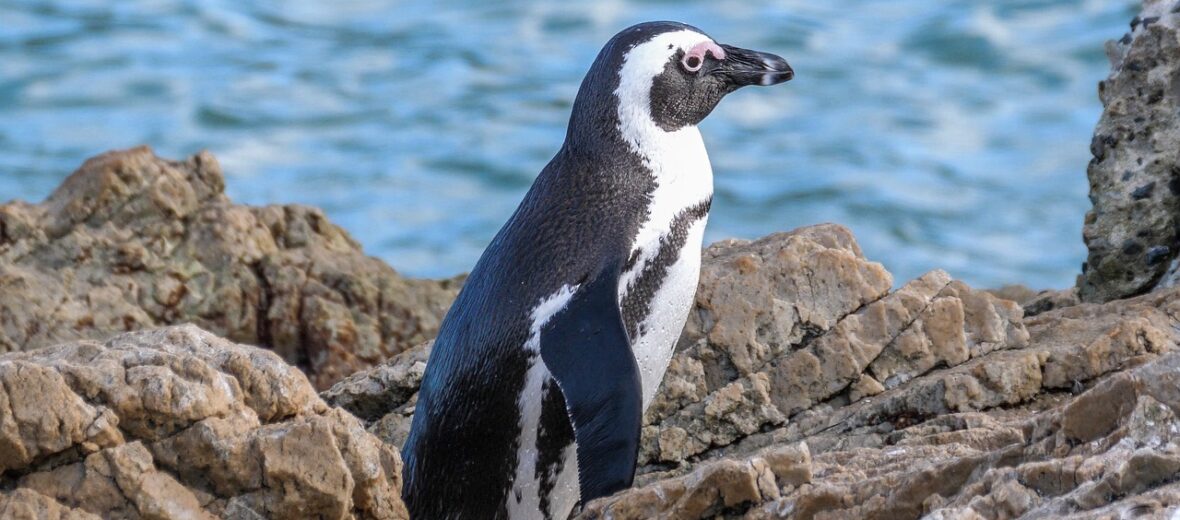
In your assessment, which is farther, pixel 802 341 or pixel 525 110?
pixel 525 110

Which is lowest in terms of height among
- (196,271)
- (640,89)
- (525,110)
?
(196,271)

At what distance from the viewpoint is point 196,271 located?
621 centimetres


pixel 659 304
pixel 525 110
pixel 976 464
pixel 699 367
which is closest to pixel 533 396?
pixel 659 304

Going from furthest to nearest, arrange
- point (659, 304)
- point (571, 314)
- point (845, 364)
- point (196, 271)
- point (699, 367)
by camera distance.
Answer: point (196, 271) < point (699, 367) < point (845, 364) < point (659, 304) < point (571, 314)

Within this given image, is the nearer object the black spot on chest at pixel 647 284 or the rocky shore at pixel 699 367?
the rocky shore at pixel 699 367

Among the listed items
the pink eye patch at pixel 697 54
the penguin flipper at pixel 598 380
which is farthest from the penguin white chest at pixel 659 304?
the pink eye patch at pixel 697 54

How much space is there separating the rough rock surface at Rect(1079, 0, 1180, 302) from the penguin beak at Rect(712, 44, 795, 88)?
95 centimetres

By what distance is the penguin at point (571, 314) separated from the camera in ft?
13.9

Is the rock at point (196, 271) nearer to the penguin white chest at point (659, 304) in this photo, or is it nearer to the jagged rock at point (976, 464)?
the penguin white chest at point (659, 304)

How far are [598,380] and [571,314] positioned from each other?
0.22 m

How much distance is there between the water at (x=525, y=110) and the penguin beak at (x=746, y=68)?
6.43 metres

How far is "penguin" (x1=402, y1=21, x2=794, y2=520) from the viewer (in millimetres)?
4230

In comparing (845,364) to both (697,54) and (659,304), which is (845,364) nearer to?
(659,304)

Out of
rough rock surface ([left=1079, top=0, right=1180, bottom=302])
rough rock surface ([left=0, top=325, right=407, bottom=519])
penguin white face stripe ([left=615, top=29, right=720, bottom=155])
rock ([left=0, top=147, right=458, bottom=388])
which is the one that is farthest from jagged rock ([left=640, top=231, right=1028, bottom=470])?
rock ([left=0, top=147, right=458, bottom=388])
